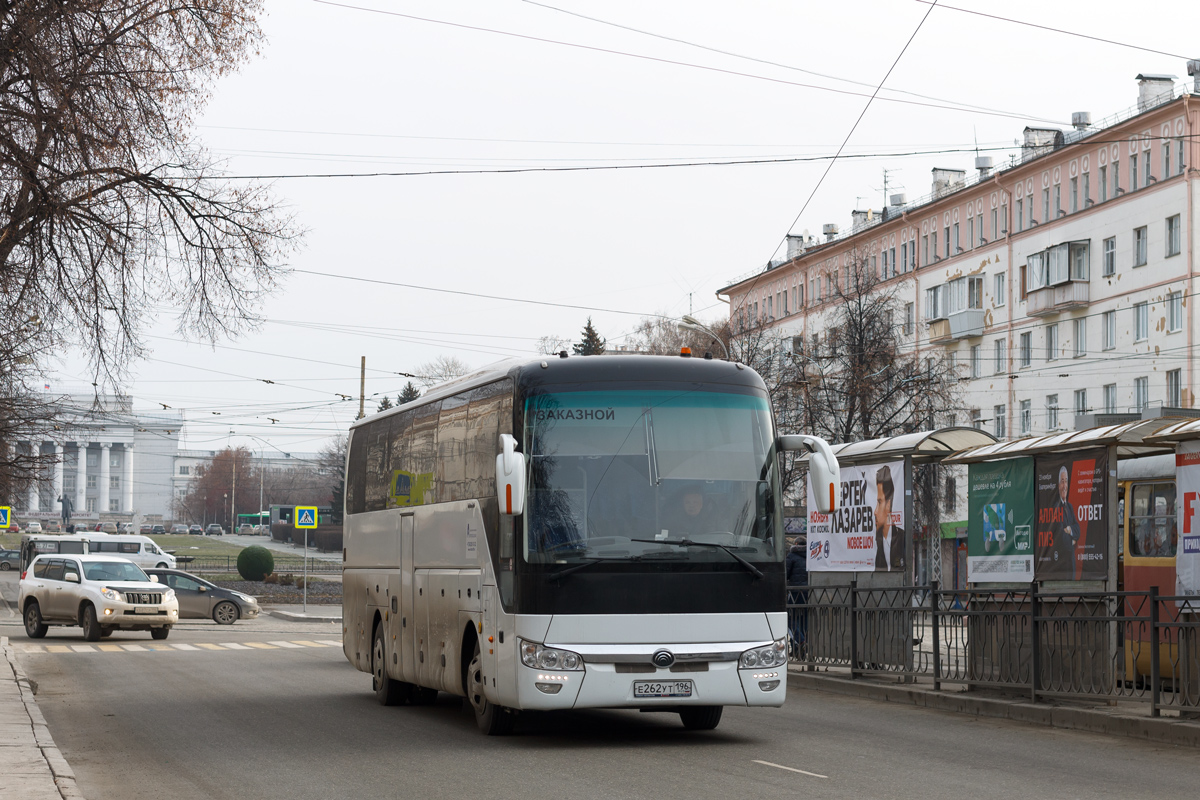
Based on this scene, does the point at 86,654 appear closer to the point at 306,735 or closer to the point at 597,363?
the point at 306,735

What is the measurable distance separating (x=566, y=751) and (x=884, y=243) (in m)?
65.0

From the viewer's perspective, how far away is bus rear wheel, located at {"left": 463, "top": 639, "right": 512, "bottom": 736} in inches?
526

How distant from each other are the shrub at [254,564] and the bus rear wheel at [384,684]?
1708 inches

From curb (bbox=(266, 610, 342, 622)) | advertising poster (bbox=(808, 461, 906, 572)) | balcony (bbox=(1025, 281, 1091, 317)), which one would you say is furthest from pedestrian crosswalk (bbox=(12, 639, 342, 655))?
balcony (bbox=(1025, 281, 1091, 317))

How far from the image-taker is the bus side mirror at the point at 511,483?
1197cm

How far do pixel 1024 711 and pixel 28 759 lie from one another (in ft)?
31.0

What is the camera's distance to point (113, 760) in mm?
12273

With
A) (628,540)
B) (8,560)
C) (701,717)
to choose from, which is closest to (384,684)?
(701,717)

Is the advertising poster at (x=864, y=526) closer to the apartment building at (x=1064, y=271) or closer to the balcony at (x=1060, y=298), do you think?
the apartment building at (x=1064, y=271)

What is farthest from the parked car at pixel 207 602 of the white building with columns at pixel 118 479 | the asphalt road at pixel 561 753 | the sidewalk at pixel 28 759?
the white building with columns at pixel 118 479

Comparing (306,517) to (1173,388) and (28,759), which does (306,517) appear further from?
(1173,388)

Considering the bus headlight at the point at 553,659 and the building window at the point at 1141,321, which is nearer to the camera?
the bus headlight at the point at 553,659

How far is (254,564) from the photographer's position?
59.8m

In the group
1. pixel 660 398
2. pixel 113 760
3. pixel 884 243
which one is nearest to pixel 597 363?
pixel 660 398
